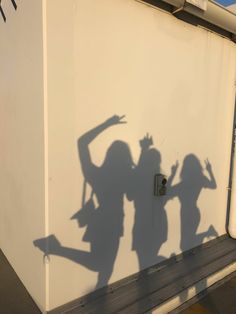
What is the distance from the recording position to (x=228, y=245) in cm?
363

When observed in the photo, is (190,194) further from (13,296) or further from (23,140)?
(13,296)

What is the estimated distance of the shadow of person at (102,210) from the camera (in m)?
2.34

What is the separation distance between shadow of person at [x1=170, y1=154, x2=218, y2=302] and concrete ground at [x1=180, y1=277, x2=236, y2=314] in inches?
25.6

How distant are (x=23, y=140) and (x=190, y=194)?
1.93 m

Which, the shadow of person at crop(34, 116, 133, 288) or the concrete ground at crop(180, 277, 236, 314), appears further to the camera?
the concrete ground at crop(180, 277, 236, 314)

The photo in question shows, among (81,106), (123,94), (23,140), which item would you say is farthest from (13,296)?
(123,94)

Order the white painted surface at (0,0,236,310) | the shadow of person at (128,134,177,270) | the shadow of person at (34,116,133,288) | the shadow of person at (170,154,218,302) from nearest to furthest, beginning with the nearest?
the white painted surface at (0,0,236,310) < the shadow of person at (34,116,133,288) < the shadow of person at (128,134,177,270) < the shadow of person at (170,154,218,302)

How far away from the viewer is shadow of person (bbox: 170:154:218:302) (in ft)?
10.5

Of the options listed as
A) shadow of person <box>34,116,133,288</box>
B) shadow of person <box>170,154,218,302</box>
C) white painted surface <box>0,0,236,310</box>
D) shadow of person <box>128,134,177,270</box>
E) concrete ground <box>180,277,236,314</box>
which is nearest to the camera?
white painted surface <box>0,0,236,310</box>

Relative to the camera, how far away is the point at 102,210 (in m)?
2.53

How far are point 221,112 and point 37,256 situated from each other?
2626 millimetres

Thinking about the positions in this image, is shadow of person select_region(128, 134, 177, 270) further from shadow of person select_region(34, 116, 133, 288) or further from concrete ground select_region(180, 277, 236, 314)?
concrete ground select_region(180, 277, 236, 314)

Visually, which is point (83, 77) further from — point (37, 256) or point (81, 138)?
point (37, 256)

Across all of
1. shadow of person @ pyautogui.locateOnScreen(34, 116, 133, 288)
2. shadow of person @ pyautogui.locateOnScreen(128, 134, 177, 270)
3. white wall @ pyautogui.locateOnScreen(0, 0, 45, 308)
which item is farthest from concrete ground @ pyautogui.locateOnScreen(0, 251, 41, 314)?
shadow of person @ pyautogui.locateOnScreen(128, 134, 177, 270)
